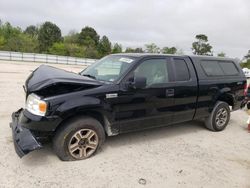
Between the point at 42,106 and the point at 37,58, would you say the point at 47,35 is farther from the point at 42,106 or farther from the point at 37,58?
the point at 42,106

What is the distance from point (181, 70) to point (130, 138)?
1.71 m

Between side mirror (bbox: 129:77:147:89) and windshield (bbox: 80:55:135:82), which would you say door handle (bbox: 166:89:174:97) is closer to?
side mirror (bbox: 129:77:147:89)

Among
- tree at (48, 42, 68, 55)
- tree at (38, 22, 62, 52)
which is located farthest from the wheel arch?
tree at (38, 22, 62, 52)

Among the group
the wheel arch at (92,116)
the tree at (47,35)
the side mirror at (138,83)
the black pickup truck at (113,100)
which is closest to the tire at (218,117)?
the black pickup truck at (113,100)

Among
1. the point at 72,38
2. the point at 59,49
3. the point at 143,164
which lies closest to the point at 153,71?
the point at 143,164

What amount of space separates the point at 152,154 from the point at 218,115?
228 centimetres

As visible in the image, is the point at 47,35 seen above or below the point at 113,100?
above

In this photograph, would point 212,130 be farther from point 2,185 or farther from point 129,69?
point 2,185

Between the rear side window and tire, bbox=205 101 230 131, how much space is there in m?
0.80

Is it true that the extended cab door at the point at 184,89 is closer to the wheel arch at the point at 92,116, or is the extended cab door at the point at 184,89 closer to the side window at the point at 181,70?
the side window at the point at 181,70

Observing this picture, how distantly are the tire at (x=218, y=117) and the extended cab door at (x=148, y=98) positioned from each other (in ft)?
4.52

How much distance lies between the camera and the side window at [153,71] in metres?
4.04

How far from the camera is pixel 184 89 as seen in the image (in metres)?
4.48

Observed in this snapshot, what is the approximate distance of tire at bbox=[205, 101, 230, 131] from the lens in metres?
5.25
